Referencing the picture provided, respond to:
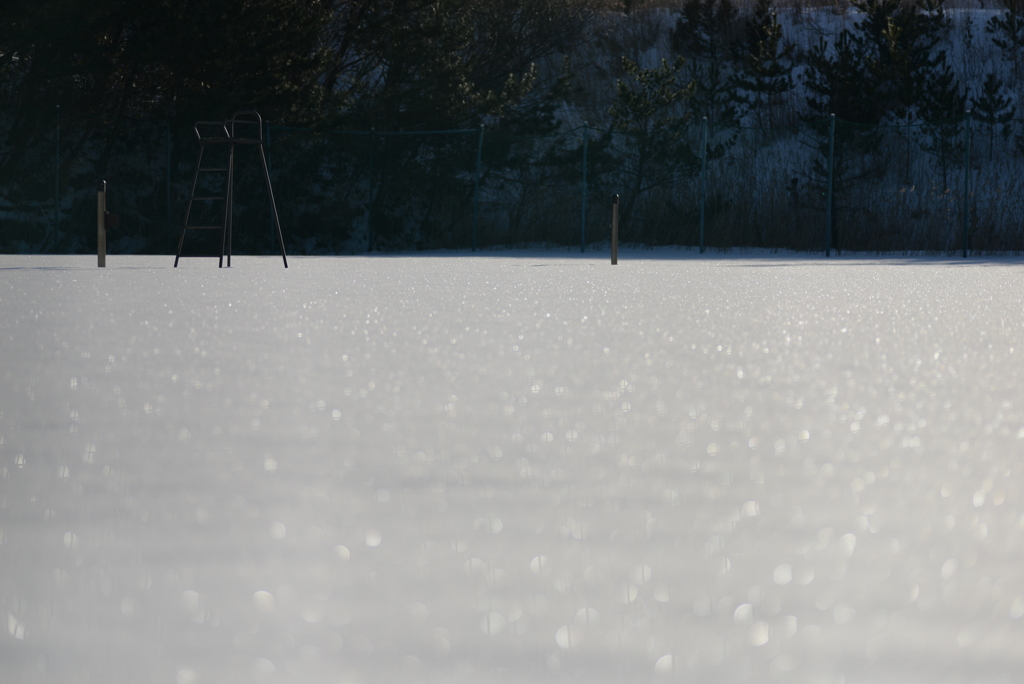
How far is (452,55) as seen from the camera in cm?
1791

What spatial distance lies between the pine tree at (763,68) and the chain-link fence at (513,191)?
199 cm

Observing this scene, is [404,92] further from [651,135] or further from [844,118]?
[844,118]

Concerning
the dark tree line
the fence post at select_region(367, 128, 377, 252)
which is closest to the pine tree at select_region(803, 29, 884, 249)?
the dark tree line

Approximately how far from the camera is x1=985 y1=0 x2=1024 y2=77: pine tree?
22359 millimetres

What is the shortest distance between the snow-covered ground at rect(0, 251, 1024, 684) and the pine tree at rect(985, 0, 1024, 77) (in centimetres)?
2005

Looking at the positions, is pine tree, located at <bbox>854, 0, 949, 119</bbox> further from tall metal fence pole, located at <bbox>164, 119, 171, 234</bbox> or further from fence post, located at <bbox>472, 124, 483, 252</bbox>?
tall metal fence pole, located at <bbox>164, 119, 171, 234</bbox>

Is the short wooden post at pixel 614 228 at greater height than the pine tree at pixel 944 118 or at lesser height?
lesser

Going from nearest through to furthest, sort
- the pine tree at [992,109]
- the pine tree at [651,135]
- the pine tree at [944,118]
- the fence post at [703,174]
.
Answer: the fence post at [703,174] → the pine tree at [651,135] → the pine tree at [944,118] → the pine tree at [992,109]

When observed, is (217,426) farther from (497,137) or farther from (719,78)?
(719,78)

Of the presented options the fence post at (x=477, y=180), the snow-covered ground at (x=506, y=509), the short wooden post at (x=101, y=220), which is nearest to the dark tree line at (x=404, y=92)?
the fence post at (x=477, y=180)

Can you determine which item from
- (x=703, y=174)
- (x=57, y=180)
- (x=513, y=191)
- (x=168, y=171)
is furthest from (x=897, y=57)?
(x=57, y=180)

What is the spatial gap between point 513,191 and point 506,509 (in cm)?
1617

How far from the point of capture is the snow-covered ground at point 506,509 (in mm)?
1156

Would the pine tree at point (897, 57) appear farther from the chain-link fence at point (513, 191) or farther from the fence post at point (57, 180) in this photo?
the fence post at point (57, 180)
